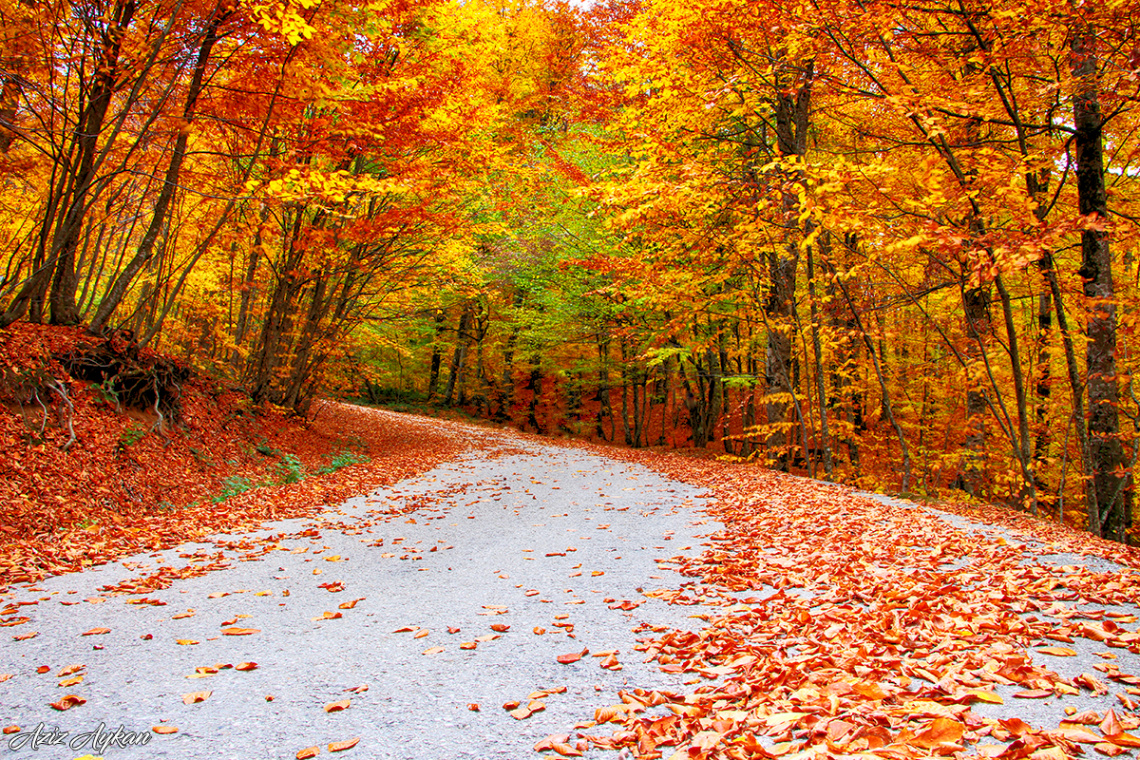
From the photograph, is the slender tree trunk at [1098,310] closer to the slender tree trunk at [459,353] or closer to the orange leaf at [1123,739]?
the orange leaf at [1123,739]

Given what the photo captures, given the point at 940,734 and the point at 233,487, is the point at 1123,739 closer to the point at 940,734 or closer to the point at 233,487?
the point at 940,734

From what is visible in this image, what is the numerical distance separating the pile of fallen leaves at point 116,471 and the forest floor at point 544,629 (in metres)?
0.05

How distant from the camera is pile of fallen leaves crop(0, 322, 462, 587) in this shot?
5324 mm

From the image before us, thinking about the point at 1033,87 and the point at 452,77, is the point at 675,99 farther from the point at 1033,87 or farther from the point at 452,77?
the point at 1033,87

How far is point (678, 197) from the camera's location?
6.54 meters

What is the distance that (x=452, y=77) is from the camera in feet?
35.1

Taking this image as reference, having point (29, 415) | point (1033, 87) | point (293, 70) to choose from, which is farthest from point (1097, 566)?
point (293, 70)

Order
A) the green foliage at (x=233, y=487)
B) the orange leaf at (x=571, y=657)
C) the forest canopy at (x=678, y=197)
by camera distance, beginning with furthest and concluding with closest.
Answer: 1. the green foliage at (x=233, y=487)
2. the forest canopy at (x=678, y=197)
3. the orange leaf at (x=571, y=657)

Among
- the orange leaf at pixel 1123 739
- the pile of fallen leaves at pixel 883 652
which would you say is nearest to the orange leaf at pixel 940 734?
the pile of fallen leaves at pixel 883 652

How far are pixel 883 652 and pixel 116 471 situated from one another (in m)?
7.77

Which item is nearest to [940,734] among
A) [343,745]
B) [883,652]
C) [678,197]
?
[883,652]

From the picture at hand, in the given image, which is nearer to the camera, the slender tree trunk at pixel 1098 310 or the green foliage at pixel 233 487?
the slender tree trunk at pixel 1098 310

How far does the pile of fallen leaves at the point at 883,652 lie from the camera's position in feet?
6.90

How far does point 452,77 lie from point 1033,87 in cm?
876
